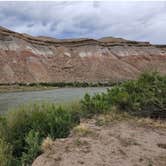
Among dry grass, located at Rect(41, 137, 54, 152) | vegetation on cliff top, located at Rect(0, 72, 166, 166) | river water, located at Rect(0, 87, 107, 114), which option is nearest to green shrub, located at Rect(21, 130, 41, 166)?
vegetation on cliff top, located at Rect(0, 72, 166, 166)

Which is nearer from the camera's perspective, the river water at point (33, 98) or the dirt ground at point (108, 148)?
the dirt ground at point (108, 148)

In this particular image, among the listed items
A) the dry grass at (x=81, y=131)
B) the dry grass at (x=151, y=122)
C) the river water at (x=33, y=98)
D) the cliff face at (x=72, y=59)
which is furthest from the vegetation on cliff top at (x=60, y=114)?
the cliff face at (x=72, y=59)

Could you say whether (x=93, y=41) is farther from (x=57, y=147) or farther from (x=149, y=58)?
(x=57, y=147)

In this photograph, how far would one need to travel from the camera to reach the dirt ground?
7339mm

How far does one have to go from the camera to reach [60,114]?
10805 millimetres

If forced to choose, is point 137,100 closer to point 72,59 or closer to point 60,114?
point 60,114

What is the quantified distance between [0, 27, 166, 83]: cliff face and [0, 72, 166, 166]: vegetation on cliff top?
63665 millimetres

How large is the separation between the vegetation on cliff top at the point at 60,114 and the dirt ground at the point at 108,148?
1.80 feet

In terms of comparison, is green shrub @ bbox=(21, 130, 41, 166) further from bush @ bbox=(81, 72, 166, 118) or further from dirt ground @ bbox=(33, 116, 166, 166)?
bush @ bbox=(81, 72, 166, 118)

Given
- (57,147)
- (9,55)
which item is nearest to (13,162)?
(57,147)

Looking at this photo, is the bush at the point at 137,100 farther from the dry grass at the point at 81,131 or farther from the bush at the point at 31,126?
the dry grass at the point at 81,131

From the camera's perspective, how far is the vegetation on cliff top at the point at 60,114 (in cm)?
869

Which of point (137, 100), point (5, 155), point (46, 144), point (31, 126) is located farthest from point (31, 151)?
point (137, 100)

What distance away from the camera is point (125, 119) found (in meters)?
11.9
